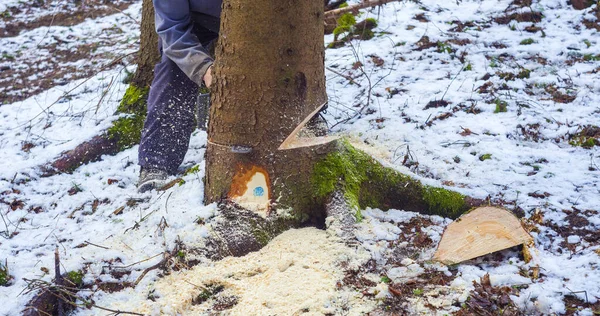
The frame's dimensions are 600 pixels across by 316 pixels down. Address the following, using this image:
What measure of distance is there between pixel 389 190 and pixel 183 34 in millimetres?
1386

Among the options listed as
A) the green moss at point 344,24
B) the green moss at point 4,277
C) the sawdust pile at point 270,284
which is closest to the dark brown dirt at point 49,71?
the green moss at point 344,24

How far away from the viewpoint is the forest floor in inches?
78.6

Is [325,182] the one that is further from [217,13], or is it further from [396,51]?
[396,51]

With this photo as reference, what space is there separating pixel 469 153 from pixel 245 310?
70.1 inches

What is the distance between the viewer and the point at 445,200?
2.58 m

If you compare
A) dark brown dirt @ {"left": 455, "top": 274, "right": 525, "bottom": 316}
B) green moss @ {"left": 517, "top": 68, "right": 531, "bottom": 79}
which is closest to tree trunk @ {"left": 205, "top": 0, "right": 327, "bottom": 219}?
dark brown dirt @ {"left": 455, "top": 274, "right": 525, "bottom": 316}

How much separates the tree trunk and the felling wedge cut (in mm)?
603

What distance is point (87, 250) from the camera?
7.49 feet

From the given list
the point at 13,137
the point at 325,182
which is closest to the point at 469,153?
the point at 325,182

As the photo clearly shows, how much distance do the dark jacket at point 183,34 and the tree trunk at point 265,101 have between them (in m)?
0.36

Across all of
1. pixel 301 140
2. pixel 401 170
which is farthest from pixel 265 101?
pixel 401 170

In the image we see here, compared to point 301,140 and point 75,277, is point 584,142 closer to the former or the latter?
point 301,140

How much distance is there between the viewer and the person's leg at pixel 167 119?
3.11m

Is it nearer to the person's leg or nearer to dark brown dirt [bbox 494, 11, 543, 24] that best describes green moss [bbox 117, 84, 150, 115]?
the person's leg
